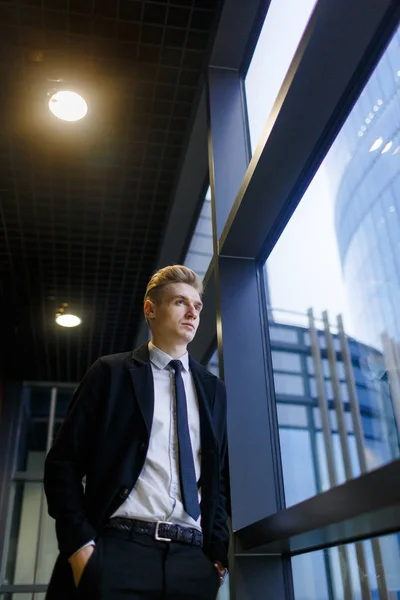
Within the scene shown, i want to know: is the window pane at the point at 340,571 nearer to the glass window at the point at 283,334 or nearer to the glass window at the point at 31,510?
the glass window at the point at 283,334

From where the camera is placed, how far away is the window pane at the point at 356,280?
1.45 meters

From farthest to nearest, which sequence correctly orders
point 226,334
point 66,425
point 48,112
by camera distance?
1. point 48,112
2. point 226,334
3. point 66,425

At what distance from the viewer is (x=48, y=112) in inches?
125

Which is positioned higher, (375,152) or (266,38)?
(266,38)

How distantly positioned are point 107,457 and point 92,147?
7.88 ft

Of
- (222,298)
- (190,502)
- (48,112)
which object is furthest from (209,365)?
(190,502)

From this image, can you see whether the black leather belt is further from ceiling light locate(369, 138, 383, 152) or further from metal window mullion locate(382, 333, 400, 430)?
ceiling light locate(369, 138, 383, 152)

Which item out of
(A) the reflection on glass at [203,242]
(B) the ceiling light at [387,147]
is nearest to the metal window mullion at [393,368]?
(B) the ceiling light at [387,147]

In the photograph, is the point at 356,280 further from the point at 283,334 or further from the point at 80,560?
the point at 80,560

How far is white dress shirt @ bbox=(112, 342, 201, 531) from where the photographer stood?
4.76 ft

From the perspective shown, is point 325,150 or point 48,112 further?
point 48,112

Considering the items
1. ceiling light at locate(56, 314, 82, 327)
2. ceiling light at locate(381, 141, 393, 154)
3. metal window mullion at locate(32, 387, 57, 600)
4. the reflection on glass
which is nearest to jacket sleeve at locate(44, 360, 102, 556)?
ceiling light at locate(381, 141, 393, 154)

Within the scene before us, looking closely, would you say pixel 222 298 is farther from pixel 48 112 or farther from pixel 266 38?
pixel 48 112

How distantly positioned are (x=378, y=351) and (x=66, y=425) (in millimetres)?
843
